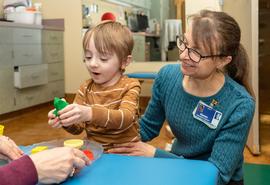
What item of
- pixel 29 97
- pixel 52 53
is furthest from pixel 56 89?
pixel 29 97

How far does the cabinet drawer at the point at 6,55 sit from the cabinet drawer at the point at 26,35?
0.14m

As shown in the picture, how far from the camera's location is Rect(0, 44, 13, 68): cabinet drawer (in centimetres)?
385

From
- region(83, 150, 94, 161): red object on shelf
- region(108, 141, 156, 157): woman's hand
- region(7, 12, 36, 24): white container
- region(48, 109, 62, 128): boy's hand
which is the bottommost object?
region(108, 141, 156, 157): woman's hand

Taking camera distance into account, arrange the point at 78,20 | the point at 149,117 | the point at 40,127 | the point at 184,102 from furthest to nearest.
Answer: the point at 78,20, the point at 40,127, the point at 149,117, the point at 184,102

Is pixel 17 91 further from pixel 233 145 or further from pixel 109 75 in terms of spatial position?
pixel 233 145

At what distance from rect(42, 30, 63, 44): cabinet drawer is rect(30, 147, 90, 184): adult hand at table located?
13.1ft

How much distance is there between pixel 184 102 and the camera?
118 centimetres

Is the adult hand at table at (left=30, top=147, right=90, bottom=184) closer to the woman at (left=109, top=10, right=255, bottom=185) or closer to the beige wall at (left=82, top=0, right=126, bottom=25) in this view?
the woman at (left=109, top=10, right=255, bottom=185)

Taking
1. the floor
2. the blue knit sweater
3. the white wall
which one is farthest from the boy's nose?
the floor

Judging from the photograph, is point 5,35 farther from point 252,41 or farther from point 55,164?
point 55,164

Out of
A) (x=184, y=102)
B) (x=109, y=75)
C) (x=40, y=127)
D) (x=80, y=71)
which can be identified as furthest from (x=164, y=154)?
(x=80, y=71)

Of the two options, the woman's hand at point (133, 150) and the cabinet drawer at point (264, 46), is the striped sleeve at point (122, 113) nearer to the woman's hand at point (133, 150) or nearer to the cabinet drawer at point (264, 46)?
the woman's hand at point (133, 150)

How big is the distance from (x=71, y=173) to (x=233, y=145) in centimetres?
51

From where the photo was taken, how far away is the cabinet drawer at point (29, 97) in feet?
13.5
